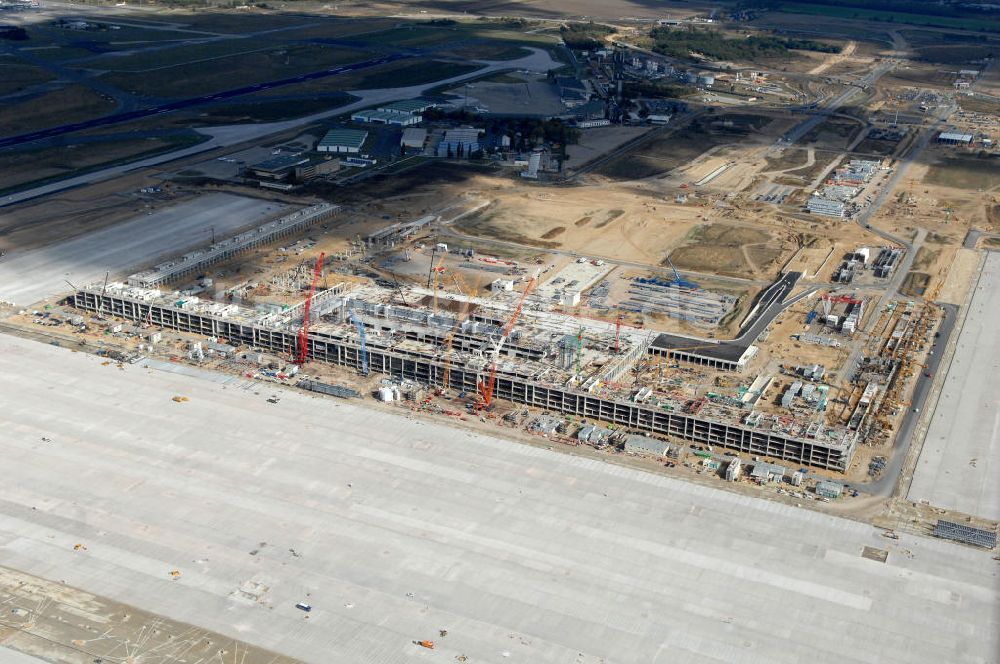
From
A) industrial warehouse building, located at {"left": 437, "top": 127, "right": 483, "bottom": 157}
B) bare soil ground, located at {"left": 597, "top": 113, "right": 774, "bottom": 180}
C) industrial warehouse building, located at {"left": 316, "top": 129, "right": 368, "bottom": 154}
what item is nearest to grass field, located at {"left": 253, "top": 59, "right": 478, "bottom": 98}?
industrial warehouse building, located at {"left": 316, "top": 129, "right": 368, "bottom": 154}

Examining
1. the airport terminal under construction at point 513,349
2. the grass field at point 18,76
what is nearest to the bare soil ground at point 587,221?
the airport terminal under construction at point 513,349

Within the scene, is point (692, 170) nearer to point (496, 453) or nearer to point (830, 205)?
point (830, 205)

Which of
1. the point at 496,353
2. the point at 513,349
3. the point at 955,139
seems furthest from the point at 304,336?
the point at 955,139

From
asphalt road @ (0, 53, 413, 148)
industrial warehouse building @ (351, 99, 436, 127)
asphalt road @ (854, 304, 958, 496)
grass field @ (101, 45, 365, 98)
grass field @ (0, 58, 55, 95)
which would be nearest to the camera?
asphalt road @ (854, 304, 958, 496)

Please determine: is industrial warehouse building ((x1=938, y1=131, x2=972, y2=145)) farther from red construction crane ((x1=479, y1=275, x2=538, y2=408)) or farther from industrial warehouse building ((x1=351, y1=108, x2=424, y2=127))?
red construction crane ((x1=479, y1=275, x2=538, y2=408))

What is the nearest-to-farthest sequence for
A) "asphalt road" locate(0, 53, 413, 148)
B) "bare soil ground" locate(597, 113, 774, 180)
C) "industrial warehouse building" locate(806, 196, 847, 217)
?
1. "industrial warehouse building" locate(806, 196, 847, 217)
2. "bare soil ground" locate(597, 113, 774, 180)
3. "asphalt road" locate(0, 53, 413, 148)

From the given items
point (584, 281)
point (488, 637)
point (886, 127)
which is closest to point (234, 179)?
point (584, 281)

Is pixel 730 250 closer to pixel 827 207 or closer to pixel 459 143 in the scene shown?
pixel 827 207
